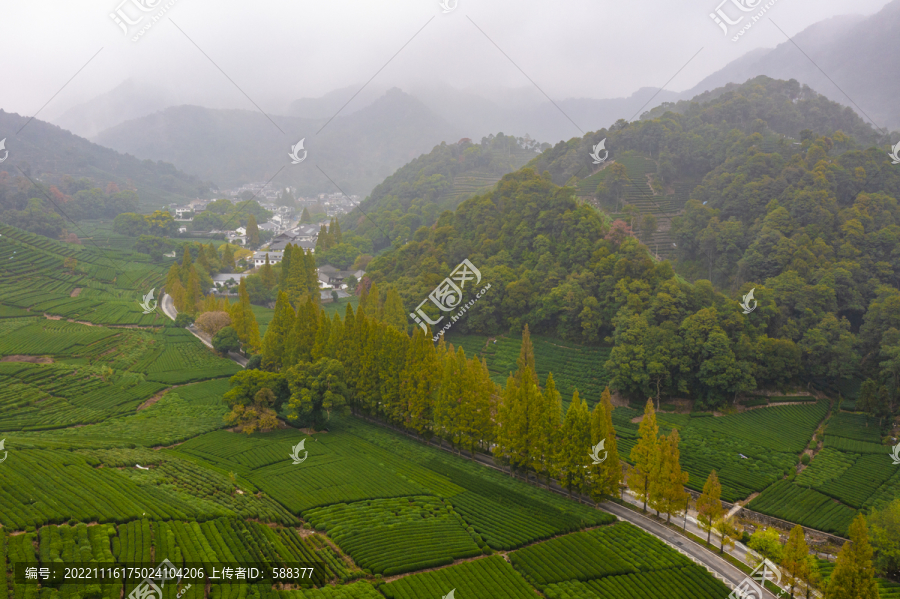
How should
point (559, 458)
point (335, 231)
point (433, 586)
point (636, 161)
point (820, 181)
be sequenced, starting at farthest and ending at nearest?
point (335, 231) < point (636, 161) < point (820, 181) < point (559, 458) < point (433, 586)

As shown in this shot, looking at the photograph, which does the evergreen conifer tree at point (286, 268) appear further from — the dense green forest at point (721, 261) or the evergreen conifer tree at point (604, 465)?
the evergreen conifer tree at point (604, 465)

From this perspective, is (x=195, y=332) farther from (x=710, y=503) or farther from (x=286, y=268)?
(x=710, y=503)

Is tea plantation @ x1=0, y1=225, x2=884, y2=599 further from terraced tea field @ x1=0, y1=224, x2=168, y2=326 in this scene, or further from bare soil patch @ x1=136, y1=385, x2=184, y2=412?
terraced tea field @ x1=0, y1=224, x2=168, y2=326

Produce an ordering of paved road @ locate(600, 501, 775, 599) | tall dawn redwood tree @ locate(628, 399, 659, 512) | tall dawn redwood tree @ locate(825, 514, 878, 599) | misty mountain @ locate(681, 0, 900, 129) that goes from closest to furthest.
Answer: tall dawn redwood tree @ locate(825, 514, 878, 599)
paved road @ locate(600, 501, 775, 599)
tall dawn redwood tree @ locate(628, 399, 659, 512)
misty mountain @ locate(681, 0, 900, 129)

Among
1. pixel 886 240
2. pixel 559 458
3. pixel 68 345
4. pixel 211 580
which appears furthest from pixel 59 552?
pixel 886 240

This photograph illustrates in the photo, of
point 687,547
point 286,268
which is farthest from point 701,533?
point 286,268

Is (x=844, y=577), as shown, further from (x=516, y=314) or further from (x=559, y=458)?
(x=516, y=314)

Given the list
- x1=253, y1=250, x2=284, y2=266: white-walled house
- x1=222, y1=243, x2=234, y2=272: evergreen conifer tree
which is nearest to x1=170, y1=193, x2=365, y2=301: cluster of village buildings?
x1=253, y1=250, x2=284, y2=266: white-walled house
